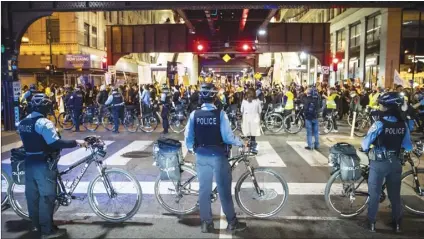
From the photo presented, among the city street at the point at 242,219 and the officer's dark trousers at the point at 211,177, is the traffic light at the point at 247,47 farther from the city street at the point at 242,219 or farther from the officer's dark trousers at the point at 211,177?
the officer's dark trousers at the point at 211,177

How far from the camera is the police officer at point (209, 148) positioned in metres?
5.30

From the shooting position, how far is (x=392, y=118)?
540 cm

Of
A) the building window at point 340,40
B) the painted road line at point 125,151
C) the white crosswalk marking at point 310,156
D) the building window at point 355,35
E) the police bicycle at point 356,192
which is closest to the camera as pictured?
the police bicycle at point 356,192

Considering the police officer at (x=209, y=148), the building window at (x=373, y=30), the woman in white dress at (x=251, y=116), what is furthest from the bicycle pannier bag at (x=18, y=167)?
the building window at (x=373, y=30)

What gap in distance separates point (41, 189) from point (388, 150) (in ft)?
15.5

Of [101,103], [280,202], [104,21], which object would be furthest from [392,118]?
[104,21]

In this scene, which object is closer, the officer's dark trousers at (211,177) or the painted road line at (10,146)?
the officer's dark trousers at (211,177)

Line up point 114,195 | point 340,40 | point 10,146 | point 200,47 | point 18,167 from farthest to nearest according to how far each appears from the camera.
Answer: point 340,40 → point 200,47 → point 10,146 → point 114,195 → point 18,167

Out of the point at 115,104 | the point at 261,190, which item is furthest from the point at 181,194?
the point at 115,104

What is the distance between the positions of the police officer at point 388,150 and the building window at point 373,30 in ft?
92.0

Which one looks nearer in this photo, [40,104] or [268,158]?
[40,104]

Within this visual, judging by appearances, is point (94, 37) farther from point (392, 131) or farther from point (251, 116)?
point (392, 131)

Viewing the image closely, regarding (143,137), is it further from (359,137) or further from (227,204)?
(227,204)

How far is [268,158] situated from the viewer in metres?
10.8
